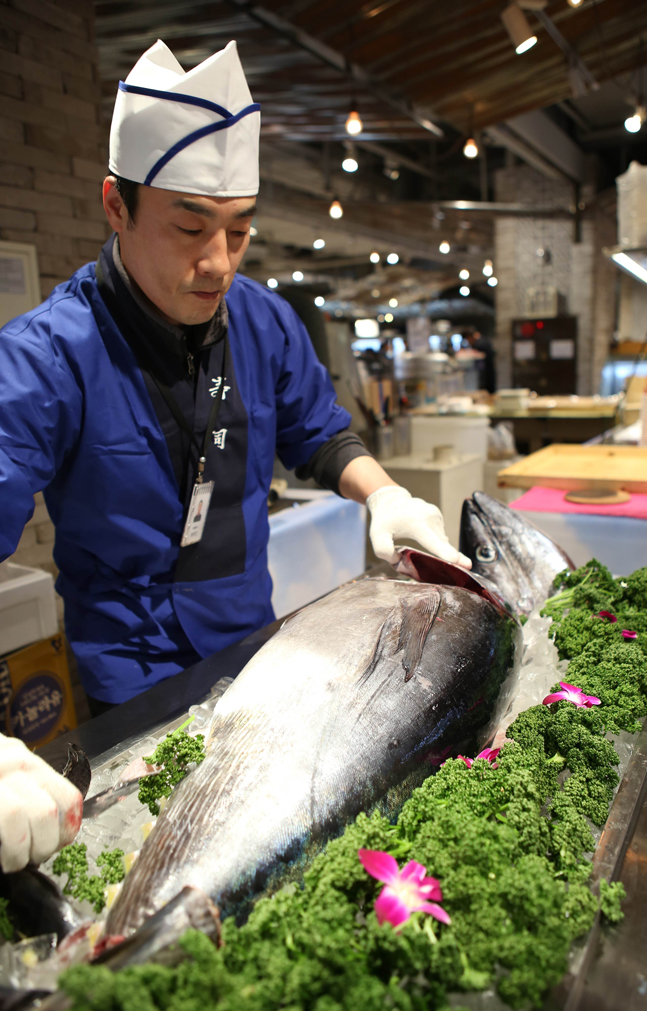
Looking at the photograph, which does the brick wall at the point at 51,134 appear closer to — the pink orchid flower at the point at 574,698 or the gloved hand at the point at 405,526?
the gloved hand at the point at 405,526

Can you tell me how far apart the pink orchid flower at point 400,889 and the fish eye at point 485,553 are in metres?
1.14

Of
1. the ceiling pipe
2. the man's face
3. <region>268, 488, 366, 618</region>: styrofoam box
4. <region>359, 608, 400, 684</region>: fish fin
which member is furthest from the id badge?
the ceiling pipe

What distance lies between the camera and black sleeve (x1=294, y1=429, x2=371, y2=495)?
6.70 feet

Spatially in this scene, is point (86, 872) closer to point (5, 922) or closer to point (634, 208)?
point (5, 922)

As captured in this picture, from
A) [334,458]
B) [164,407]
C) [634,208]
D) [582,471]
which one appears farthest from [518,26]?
[164,407]

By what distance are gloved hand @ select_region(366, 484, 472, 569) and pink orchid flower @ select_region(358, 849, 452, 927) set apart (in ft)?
2.95

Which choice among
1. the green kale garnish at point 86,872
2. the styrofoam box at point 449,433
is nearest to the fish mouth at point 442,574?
the green kale garnish at point 86,872

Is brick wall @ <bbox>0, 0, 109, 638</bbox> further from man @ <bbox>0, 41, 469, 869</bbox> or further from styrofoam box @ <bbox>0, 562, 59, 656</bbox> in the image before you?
man @ <bbox>0, 41, 469, 869</bbox>

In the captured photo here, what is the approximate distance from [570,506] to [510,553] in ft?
3.46

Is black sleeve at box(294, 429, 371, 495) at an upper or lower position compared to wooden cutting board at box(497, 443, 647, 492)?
upper

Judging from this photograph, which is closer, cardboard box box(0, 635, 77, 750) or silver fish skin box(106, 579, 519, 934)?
silver fish skin box(106, 579, 519, 934)

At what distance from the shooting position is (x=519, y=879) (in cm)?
75

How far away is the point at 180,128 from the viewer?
136 cm

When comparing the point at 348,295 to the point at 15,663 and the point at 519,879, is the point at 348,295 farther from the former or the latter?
the point at 519,879
